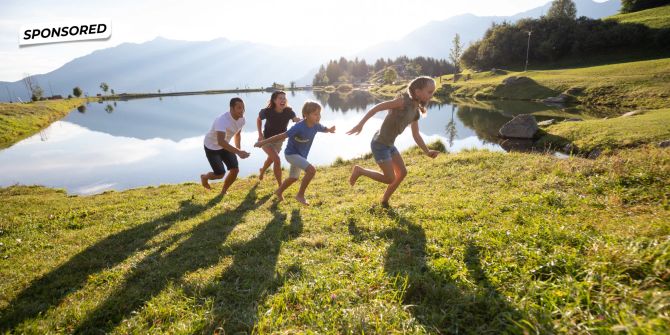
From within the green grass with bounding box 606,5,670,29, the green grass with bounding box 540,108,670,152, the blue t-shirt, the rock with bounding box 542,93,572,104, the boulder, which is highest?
the green grass with bounding box 606,5,670,29

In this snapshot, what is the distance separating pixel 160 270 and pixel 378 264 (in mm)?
3349

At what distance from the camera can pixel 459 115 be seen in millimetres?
39500

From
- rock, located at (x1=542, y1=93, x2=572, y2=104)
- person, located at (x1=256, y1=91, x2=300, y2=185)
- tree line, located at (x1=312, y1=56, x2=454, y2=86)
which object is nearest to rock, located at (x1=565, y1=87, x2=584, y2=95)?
rock, located at (x1=542, y1=93, x2=572, y2=104)

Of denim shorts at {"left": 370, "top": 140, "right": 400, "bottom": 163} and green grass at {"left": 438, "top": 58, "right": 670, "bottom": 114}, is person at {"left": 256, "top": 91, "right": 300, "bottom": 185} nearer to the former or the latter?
denim shorts at {"left": 370, "top": 140, "right": 400, "bottom": 163}

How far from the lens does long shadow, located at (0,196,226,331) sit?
4000 millimetres

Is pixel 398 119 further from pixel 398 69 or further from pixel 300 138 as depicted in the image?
pixel 398 69

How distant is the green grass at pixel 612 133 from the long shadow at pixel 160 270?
17795 millimetres

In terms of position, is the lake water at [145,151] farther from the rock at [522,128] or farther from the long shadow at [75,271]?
the long shadow at [75,271]

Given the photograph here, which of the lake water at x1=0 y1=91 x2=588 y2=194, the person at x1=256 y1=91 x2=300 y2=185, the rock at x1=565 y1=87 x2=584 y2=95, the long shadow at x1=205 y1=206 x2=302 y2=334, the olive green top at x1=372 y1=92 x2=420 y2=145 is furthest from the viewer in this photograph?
the rock at x1=565 y1=87 x2=584 y2=95

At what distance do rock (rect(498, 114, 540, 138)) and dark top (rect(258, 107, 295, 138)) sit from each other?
62.1 ft

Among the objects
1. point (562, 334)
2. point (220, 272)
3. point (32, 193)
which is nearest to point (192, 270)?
point (220, 272)

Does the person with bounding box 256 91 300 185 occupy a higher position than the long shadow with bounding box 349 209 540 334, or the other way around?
the person with bounding box 256 91 300 185

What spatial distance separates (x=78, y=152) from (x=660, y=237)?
33.0m

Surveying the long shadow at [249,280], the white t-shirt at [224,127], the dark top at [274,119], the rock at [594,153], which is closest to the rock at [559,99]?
the rock at [594,153]
